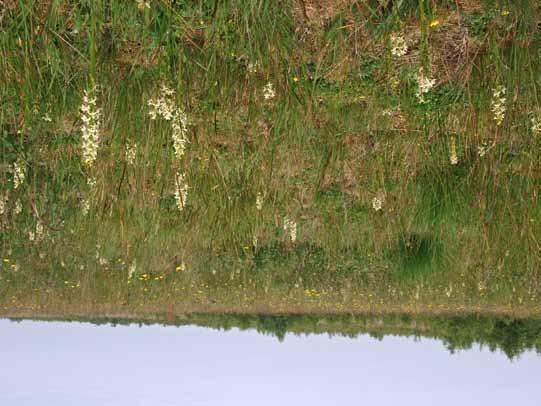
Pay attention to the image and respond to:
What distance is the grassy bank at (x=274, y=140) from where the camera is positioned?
3.56 m

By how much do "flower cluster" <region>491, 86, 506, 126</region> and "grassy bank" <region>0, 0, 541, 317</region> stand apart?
2 centimetres

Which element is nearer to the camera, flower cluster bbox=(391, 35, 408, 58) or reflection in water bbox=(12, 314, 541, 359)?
flower cluster bbox=(391, 35, 408, 58)

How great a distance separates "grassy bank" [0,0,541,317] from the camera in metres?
3.56

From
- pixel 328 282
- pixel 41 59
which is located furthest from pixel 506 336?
pixel 41 59

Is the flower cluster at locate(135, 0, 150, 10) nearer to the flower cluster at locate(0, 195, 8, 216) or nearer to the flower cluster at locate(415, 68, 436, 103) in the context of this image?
the flower cluster at locate(415, 68, 436, 103)

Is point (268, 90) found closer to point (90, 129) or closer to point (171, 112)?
point (171, 112)

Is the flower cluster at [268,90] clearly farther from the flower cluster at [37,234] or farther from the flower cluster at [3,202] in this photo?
the flower cluster at [37,234]

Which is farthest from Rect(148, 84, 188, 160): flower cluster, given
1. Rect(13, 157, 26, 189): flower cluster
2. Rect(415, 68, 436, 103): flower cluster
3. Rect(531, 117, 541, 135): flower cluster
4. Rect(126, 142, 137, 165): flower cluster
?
Rect(531, 117, 541, 135): flower cluster

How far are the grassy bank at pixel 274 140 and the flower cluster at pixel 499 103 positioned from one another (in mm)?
18

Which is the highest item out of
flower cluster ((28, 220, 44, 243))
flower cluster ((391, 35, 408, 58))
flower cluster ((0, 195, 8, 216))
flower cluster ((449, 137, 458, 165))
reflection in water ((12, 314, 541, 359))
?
flower cluster ((391, 35, 408, 58))

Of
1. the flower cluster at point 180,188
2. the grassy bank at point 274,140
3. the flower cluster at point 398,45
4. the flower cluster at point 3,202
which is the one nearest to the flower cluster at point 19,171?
the grassy bank at point 274,140

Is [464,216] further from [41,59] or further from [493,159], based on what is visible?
[41,59]

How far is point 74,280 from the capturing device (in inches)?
251

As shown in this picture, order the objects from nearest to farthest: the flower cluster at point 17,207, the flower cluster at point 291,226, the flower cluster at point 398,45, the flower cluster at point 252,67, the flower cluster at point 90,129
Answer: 1. the flower cluster at point 90,129
2. the flower cluster at point 398,45
3. the flower cluster at point 252,67
4. the flower cluster at point 17,207
5. the flower cluster at point 291,226
